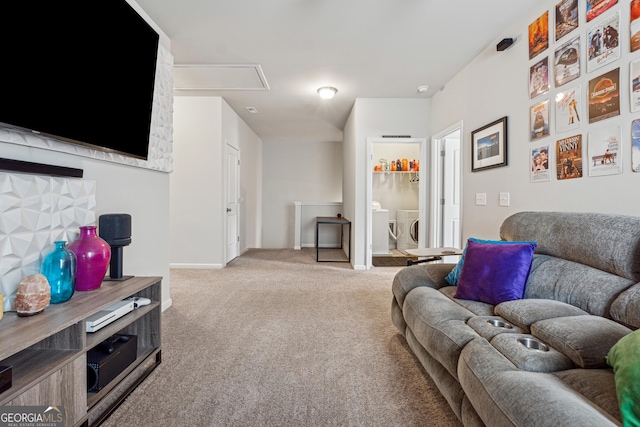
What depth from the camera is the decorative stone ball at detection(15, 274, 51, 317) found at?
1270 millimetres

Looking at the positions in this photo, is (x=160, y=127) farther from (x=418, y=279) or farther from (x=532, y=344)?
(x=532, y=344)

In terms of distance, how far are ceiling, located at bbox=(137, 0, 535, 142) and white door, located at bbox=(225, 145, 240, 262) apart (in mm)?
1008

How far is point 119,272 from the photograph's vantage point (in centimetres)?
194

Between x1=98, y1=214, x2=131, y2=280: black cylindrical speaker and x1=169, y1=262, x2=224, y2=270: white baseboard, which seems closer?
x1=98, y1=214, x2=131, y2=280: black cylindrical speaker

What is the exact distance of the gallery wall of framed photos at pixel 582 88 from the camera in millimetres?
1712

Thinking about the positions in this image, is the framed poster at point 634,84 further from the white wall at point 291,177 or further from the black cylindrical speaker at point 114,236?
the white wall at point 291,177

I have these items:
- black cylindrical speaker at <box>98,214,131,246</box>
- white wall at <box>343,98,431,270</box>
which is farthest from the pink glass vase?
white wall at <box>343,98,431,270</box>

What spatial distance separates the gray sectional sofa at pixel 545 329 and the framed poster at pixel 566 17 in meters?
1.27

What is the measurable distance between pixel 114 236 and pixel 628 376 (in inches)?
94.3

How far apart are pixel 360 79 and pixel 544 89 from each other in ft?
6.81

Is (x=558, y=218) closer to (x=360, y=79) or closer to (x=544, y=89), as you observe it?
(x=544, y=89)

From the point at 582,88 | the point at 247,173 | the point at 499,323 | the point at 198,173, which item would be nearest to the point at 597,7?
the point at 582,88

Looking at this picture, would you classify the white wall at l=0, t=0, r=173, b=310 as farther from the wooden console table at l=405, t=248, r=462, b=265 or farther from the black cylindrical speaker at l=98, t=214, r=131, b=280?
the wooden console table at l=405, t=248, r=462, b=265

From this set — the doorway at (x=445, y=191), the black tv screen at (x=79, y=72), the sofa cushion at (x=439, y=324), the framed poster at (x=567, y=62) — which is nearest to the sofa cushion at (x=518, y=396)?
the sofa cushion at (x=439, y=324)
